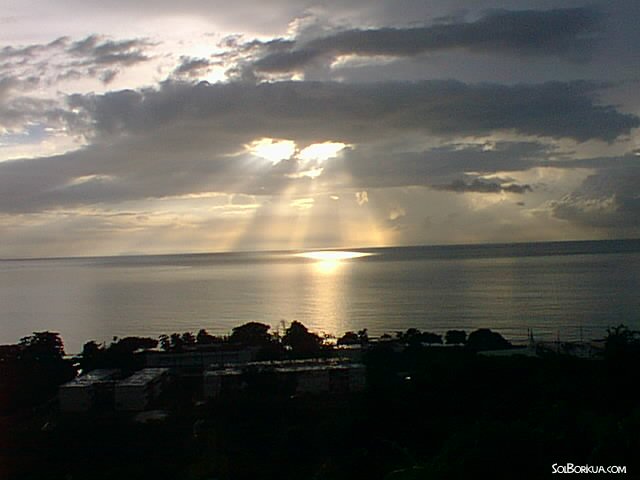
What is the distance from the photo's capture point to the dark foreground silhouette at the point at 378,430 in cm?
477

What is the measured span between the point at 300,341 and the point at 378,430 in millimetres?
12514

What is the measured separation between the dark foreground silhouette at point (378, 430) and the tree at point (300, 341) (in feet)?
20.0

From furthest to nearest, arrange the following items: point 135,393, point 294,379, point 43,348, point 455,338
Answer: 1. point 455,338
2. point 43,348
3. point 294,379
4. point 135,393

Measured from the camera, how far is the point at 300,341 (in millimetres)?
20812

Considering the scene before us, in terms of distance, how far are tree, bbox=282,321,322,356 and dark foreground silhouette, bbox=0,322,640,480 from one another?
20.0 ft

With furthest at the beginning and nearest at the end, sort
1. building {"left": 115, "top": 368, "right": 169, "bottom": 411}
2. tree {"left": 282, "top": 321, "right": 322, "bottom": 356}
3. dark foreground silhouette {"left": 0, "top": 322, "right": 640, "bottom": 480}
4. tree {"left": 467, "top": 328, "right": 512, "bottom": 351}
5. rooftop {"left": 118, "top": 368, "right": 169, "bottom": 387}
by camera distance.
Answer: tree {"left": 467, "top": 328, "right": 512, "bottom": 351} < tree {"left": 282, "top": 321, "right": 322, "bottom": 356} < rooftop {"left": 118, "top": 368, "right": 169, "bottom": 387} < building {"left": 115, "top": 368, "right": 169, "bottom": 411} < dark foreground silhouette {"left": 0, "top": 322, "right": 640, "bottom": 480}

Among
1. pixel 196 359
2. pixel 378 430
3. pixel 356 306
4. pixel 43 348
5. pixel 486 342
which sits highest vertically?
pixel 356 306

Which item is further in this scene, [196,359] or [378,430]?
[196,359]

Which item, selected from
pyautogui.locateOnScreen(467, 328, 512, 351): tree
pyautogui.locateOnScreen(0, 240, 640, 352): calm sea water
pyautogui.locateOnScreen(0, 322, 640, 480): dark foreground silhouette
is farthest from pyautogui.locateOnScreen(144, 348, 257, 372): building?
pyautogui.locateOnScreen(0, 240, 640, 352): calm sea water

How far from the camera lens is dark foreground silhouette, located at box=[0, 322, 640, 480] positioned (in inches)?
188

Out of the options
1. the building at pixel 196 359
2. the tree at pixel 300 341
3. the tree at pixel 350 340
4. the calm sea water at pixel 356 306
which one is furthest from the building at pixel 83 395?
the calm sea water at pixel 356 306

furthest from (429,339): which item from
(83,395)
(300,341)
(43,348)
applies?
(43,348)

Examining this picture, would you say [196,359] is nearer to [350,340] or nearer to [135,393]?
[135,393]

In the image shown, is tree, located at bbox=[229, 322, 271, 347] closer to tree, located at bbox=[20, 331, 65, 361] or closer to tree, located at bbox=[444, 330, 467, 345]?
tree, located at bbox=[20, 331, 65, 361]
